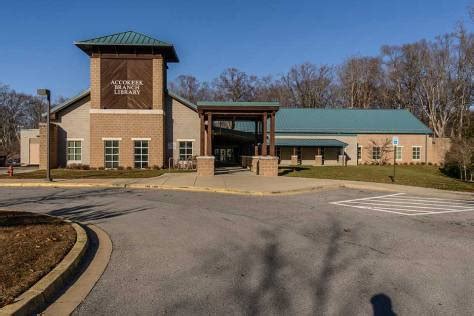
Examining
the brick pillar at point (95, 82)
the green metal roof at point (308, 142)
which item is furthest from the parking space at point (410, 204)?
the green metal roof at point (308, 142)

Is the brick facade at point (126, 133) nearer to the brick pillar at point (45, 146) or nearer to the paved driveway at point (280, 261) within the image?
the brick pillar at point (45, 146)

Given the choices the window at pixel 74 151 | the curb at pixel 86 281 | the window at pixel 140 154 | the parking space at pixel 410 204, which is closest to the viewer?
the curb at pixel 86 281

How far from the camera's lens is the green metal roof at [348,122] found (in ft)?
135

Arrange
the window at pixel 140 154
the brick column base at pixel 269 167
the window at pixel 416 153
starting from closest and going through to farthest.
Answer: the brick column base at pixel 269 167, the window at pixel 140 154, the window at pixel 416 153

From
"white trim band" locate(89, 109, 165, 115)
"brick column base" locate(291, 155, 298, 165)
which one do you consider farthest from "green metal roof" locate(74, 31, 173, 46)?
"brick column base" locate(291, 155, 298, 165)

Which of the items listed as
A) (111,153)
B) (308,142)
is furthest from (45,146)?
(308,142)

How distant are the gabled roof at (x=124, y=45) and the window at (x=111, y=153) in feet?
24.4

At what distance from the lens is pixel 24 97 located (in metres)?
78.0

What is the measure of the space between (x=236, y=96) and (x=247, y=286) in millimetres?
66867

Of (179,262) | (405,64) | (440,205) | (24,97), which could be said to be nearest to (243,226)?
(179,262)

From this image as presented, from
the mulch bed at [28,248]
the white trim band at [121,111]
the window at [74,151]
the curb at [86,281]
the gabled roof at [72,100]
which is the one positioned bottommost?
the curb at [86,281]

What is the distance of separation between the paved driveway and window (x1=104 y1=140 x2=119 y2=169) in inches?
733

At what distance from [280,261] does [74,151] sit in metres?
27.8

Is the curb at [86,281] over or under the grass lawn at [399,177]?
under
